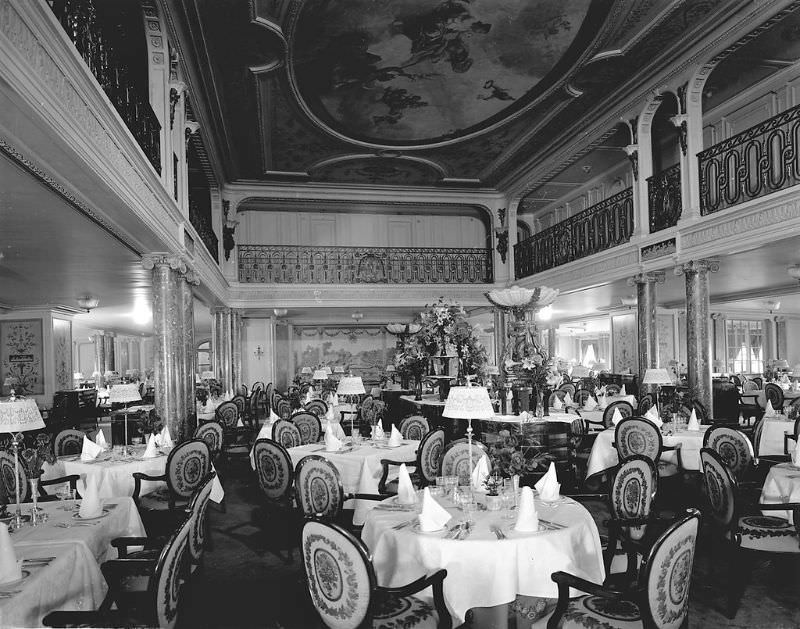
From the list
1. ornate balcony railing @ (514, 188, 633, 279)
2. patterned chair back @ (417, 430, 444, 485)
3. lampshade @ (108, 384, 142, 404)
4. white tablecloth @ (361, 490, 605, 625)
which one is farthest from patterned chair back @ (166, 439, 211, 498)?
ornate balcony railing @ (514, 188, 633, 279)

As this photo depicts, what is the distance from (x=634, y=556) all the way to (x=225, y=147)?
34.7 feet

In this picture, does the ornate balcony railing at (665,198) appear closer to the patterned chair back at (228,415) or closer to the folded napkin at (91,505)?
the patterned chair back at (228,415)

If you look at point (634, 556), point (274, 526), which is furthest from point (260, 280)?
point (634, 556)

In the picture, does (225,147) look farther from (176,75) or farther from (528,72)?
(528,72)

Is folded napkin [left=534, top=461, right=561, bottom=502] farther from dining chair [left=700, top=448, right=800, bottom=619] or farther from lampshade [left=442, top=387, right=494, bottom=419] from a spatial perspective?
dining chair [left=700, top=448, right=800, bottom=619]

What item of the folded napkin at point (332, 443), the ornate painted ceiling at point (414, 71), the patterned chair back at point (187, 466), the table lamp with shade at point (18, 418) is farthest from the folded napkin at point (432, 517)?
the ornate painted ceiling at point (414, 71)

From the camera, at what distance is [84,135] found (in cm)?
358

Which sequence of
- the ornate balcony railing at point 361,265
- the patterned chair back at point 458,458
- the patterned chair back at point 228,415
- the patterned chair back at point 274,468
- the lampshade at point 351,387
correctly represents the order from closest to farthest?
the patterned chair back at point 458,458, the patterned chair back at point 274,468, the lampshade at point 351,387, the patterned chair back at point 228,415, the ornate balcony railing at point 361,265

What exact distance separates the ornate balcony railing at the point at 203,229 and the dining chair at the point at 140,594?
6386 millimetres

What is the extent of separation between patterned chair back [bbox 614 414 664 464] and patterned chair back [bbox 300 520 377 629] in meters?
4.02

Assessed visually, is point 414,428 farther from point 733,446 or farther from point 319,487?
point 733,446

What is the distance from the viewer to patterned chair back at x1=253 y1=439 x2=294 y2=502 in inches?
192

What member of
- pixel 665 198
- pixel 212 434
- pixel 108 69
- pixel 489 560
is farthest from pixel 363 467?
pixel 665 198

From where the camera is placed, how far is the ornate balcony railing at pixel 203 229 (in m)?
9.35
